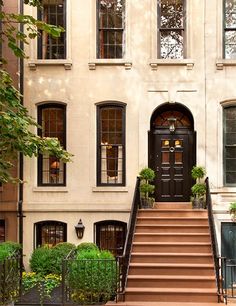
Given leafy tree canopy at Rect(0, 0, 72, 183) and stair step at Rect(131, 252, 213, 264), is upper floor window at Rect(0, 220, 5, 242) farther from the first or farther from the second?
leafy tree canopy at Rect(0, 0, 72, 183)

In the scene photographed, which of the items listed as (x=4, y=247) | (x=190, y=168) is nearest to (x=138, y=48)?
(x=190, y=168)

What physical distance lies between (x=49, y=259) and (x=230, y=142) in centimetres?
650

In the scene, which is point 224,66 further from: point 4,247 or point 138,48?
point 4,247

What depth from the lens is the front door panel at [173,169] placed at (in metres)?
17.5

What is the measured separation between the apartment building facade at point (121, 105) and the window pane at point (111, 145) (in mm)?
31

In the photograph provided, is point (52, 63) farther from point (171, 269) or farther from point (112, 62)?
point (171, 269)

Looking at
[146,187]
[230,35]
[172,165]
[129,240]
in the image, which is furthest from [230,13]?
[129,240]

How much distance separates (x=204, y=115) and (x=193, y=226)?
3609 mm

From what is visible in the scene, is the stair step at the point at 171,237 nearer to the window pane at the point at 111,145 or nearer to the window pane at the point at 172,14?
the window pane at the point at 111,145

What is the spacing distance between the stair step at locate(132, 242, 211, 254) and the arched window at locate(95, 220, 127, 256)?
2.37m

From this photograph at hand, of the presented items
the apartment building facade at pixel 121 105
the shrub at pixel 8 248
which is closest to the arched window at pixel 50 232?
the apartment building facade at pixel 121 105

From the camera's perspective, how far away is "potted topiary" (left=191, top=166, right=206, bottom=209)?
16156mm

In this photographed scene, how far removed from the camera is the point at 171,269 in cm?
1382

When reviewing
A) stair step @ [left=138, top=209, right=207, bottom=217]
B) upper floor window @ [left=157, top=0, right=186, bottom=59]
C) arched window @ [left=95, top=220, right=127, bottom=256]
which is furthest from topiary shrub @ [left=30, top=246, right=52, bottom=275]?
upper floor window @ [left=157, top=0, right=186, bottom=59]
